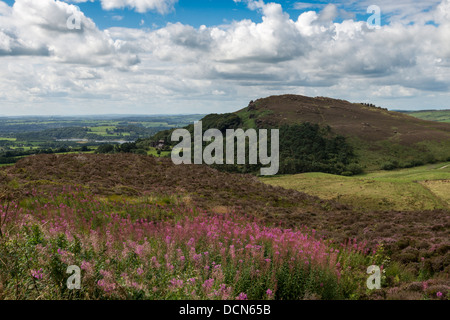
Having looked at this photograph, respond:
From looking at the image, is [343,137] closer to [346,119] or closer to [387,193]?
[346,119]

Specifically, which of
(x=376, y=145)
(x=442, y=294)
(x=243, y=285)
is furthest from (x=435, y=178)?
(x=376, y=145)

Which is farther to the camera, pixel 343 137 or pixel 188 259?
pixel 343 137

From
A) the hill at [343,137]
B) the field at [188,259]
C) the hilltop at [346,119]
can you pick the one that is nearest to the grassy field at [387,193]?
the field at [188,259]

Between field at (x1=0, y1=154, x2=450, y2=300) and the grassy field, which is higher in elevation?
field at (x1=0, y1=154, x2=450, y2=300)

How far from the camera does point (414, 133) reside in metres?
105

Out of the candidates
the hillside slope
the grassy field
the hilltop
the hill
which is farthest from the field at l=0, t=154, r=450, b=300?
the hilltop

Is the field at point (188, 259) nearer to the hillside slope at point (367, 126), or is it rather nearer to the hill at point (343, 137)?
the hill at point (343, 137)

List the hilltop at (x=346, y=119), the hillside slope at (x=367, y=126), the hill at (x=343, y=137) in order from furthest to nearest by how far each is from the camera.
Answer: the hilltop at (x=346, y=119) → the hillside slope at (x=367, y=126) → the hill at (x=343, y=137)

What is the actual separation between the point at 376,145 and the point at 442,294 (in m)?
100

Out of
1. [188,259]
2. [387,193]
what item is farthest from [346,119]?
[188,259]

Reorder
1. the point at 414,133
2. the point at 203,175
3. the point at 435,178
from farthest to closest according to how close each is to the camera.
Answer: the point at 414,133, the point at 435,178, the point at 203,175

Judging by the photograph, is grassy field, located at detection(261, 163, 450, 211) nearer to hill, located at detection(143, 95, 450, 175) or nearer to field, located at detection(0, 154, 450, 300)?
field, located at detection(0, 154, 450, 300)

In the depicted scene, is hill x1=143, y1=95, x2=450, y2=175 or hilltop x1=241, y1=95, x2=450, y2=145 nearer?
hill x1=143, y1=95, x2=450, y2=175
